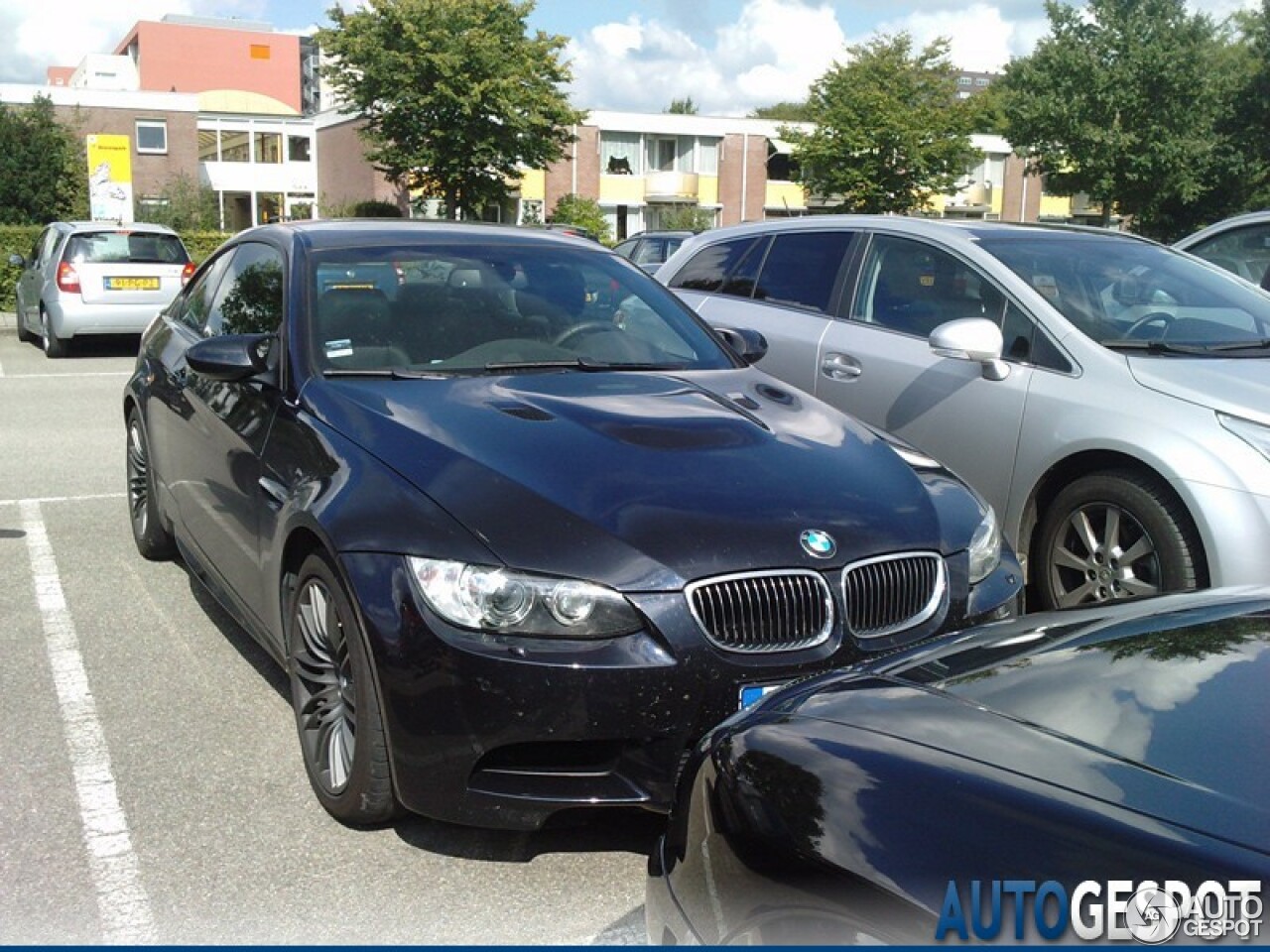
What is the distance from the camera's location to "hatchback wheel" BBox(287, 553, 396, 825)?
3.25 metres

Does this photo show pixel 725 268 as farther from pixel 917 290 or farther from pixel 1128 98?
pixel 1128 98

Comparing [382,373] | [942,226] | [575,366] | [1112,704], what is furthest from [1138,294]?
[1112,704]

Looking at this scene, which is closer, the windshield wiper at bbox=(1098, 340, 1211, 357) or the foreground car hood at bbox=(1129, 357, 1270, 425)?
the foreground car hood at bbox=(1129, 357, 1270, 425)

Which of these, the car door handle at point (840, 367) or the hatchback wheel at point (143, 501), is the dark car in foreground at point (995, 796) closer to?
the car door handle at point (840, 367)

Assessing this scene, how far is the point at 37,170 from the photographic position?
40.9 meters

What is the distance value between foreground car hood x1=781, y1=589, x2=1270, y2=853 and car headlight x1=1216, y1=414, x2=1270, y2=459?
2.01 metres

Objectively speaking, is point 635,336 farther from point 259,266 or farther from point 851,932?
point 851,932

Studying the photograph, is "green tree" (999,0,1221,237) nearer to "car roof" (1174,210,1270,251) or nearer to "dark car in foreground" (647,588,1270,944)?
"car roof" (1174,210,1270,251)

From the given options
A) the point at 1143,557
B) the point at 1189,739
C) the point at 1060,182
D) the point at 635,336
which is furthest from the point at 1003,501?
the point at 1060,182

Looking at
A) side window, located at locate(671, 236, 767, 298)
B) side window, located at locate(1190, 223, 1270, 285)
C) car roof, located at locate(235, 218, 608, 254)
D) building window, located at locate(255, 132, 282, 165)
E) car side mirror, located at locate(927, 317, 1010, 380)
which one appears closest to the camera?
car roof, located at locate(235, 218, 608, 254)

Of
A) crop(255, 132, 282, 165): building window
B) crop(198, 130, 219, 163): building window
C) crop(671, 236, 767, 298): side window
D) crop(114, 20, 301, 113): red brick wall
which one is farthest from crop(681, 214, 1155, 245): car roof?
crop(114, 20, 301, 113): red brick wall

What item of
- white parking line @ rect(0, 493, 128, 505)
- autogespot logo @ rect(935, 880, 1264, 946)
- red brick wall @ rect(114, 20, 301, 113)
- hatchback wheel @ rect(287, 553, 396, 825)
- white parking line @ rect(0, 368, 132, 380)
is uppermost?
red brick wall @ rect(114, 20, 301, 113)

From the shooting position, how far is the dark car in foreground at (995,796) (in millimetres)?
1570

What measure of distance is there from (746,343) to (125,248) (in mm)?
12991
